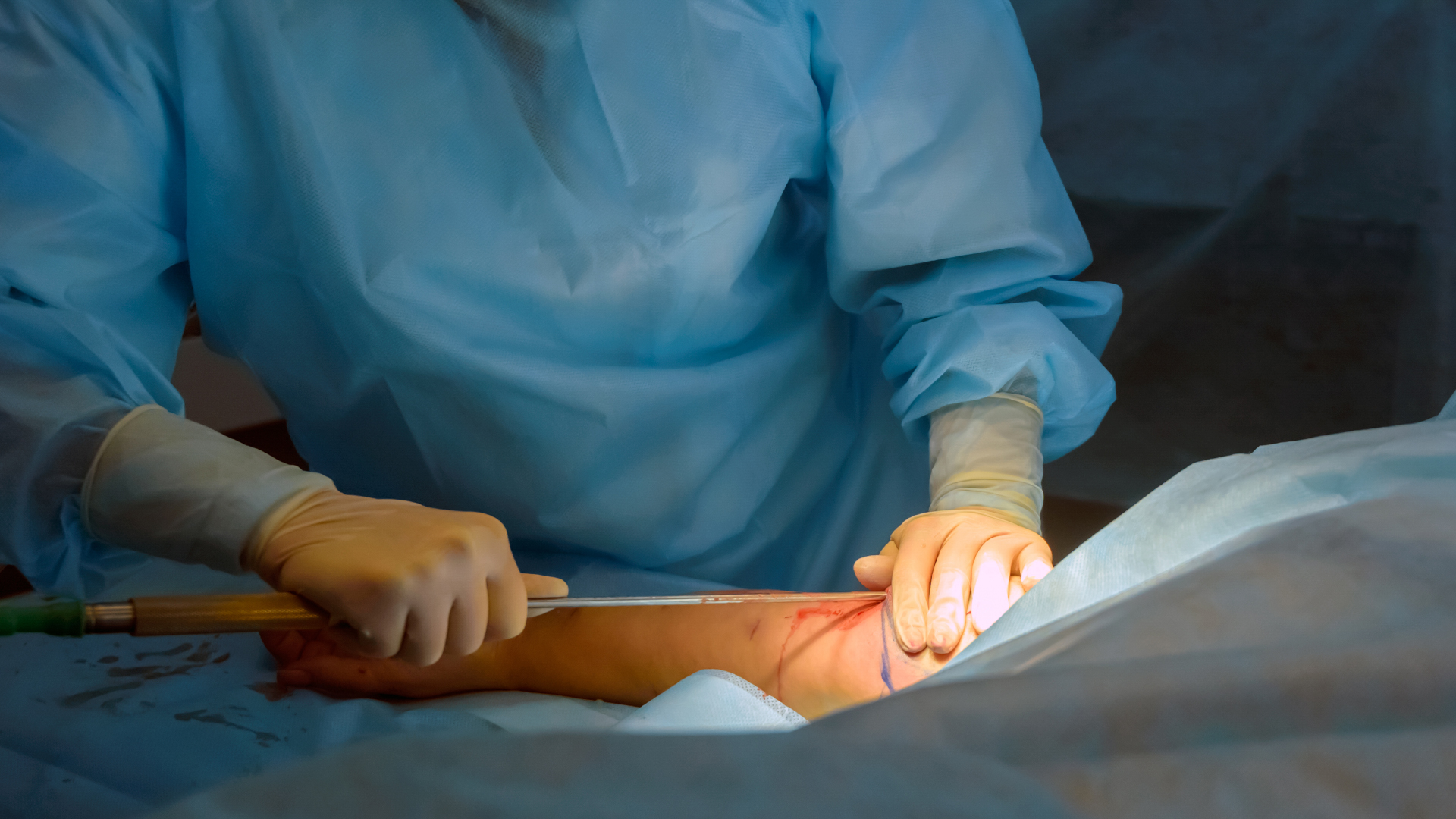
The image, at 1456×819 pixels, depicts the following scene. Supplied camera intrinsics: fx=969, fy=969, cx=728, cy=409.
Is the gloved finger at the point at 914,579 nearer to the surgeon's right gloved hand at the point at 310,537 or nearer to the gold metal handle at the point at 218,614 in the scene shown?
the surgeon's right gloved hand at the point at 310,537

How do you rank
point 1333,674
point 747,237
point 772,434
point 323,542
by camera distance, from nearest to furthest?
point 1333,674 → point 323,542 → point 747,237 → point 772,434

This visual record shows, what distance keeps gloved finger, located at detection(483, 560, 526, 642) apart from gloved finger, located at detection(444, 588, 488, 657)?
0.04 ft

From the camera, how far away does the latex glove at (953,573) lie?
3.36ft

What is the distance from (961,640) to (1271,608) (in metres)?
0.58

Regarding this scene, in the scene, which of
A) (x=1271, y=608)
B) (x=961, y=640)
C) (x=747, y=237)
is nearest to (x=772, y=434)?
(x=747, y=237)

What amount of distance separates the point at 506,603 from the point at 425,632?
0.08 meters

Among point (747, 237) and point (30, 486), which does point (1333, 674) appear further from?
point (30, 486)

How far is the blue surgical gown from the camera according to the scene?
0.97 m

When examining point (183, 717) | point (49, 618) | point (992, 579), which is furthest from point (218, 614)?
point (992, 579)

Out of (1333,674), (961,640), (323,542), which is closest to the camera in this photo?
(1333,674)

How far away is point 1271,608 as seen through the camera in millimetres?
459

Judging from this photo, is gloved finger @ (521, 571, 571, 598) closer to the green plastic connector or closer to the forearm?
the forearm

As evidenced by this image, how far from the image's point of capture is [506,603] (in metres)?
0.94

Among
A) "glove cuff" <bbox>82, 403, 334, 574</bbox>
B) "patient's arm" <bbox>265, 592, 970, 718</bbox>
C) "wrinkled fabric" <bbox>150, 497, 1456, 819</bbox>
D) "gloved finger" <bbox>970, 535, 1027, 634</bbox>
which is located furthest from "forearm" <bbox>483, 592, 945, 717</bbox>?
"wrinkled fabric" <bbox>150, 497, 1456, 819</bbox>
